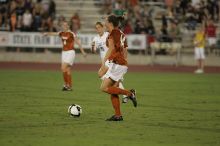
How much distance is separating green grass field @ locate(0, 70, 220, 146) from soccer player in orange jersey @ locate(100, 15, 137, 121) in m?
0.51

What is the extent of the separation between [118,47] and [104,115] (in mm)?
1888

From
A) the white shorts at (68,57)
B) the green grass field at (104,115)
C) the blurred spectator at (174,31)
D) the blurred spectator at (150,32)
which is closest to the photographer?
the green grass field at (104,115)

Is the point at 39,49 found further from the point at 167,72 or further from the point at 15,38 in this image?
the point at 167,72

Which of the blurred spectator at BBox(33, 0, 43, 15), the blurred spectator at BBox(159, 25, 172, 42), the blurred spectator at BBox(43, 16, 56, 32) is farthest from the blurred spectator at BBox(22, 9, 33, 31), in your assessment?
the blurred spectator at BBox(159, 25, 172, 42)

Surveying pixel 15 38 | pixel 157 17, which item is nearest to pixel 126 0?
pixel 157 17

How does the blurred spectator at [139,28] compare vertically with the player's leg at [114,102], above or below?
below

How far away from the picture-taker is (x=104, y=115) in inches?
611

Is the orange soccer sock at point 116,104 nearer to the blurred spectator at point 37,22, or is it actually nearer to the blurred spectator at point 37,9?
the blurred spectator at point 37,22

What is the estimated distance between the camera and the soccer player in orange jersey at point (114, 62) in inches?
559

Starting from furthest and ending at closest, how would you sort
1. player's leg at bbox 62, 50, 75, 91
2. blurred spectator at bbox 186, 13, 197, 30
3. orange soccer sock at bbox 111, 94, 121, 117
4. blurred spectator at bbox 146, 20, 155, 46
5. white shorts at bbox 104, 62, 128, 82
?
blurred spectator at bbox 186, 13, 197, 30 < blurred spectator at bbox 146, 20, 155, 46 < player's leg at bbox 62, 50, 75, 91 < white shorts at bbox 104, 62, 128, 82 < orange soccer sock at bbox 111, 94, 121, 117

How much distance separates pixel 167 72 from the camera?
32.4m

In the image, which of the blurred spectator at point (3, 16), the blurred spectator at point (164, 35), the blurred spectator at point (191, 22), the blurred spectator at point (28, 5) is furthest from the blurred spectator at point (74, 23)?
the blurred spectator at point (191, 22)

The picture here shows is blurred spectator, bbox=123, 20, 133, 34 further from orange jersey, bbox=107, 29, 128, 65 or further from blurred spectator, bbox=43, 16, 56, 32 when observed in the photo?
orange jersey, bbox=107, 29, 128, 65

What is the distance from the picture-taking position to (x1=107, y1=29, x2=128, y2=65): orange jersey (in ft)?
46.6
